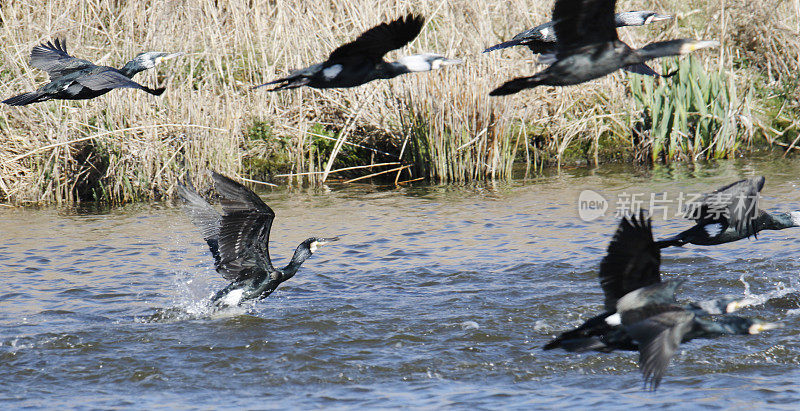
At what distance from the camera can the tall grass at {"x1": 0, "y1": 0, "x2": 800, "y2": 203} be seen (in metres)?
9.38

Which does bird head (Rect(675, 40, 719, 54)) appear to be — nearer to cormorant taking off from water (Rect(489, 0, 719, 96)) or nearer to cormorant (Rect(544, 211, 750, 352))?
cormorant taking off from water (Rect(489, 0, 719, 96))

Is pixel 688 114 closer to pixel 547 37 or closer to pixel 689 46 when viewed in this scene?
pixel 547 37

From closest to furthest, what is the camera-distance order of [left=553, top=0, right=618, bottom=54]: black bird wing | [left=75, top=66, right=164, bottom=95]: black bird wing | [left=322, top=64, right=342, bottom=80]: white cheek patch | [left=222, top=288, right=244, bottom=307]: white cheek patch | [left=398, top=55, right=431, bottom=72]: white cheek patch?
[left=553, top=0, right=618, bottom=54]: black bird wing → [left=322, top=64, right=342, bottom=80]: white cheek patch → [left=398, top=55, right=431, bottom=72]: white cheek patch → [left=75, top=66, right=164, bottom=95]: black bird wing → [left=222, top=288, right=244, bottom=307]: white cheek patch

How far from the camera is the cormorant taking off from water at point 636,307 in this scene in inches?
148

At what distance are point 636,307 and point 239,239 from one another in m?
2.78

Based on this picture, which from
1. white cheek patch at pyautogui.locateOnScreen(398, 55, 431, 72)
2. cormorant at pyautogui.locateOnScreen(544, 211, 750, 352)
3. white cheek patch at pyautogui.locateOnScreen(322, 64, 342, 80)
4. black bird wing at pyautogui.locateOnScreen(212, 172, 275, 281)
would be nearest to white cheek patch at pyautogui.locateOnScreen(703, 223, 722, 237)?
cormorant at pyautogui.locateOnScreen(544, 211, 750, 352)

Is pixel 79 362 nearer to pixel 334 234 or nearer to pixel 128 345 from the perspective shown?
pixel 128 345

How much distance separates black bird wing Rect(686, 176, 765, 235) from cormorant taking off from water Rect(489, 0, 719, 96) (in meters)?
1.12

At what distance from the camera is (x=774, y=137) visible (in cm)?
1091

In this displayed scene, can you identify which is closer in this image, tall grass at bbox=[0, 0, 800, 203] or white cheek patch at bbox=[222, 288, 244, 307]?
white cheek patch at bbox=[222, 288, 244, 307]

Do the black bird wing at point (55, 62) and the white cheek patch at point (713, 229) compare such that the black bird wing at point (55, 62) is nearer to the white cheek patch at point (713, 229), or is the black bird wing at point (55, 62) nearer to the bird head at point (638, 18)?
the bird head at point (638, 18)

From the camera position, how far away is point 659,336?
3562 mm

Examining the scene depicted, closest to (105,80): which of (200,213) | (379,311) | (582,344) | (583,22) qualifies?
(200,213)

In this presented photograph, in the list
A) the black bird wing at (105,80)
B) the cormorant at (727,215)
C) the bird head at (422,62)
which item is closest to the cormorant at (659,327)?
the cormorant at (727,215)
